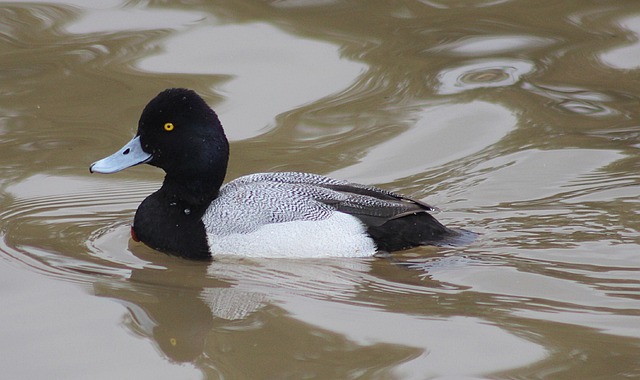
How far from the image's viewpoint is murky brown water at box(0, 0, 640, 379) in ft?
18.1

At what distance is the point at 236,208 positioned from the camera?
7.02 meters

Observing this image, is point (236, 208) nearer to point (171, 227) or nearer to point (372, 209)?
point (171, 227)

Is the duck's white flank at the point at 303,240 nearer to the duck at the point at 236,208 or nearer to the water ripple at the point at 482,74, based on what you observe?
the duck at the point at 236,208

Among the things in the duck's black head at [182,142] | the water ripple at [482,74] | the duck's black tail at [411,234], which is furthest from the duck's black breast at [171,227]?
the water ripple at [482,74]

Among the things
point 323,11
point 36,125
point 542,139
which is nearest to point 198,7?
point 323,11

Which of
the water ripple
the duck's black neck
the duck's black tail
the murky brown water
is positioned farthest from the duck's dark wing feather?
the water ripple

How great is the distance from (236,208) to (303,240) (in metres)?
0.50

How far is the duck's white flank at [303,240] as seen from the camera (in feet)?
22.5

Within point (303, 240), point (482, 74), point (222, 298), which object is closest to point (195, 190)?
point (303, 240)

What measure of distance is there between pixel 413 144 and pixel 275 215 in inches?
90.5

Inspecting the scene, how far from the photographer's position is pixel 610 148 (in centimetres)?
859

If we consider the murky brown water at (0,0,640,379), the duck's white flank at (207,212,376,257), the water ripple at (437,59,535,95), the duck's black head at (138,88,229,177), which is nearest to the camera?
the murky brown water at (0,0,640,379)

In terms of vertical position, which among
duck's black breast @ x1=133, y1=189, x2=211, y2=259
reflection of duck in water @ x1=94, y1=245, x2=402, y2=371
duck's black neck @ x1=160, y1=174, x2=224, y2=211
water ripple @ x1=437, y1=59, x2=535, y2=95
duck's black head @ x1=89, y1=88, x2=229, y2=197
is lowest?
reflection of duck in water @ x1=94, y1=245, x2=402, y2=371

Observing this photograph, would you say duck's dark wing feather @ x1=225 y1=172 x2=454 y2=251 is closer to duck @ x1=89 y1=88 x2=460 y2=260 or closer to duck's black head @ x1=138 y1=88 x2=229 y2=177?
duck @ x1=89 y1=88 x2=460 y2=260
